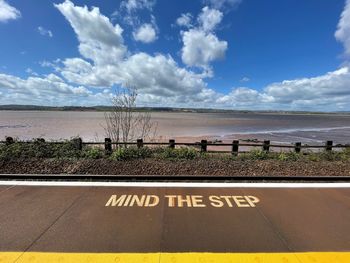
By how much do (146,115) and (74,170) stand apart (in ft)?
21.8

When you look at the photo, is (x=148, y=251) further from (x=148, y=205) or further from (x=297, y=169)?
(x=297, y=169)

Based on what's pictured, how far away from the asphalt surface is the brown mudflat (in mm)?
13

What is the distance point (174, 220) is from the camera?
170 inches

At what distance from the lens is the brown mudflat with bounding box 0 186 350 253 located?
142 inches

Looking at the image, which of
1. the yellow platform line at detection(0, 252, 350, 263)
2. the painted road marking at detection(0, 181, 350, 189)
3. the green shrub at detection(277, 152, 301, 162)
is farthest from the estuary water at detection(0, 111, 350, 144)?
the yellow platform line at detection(0, 252, 350, 263)

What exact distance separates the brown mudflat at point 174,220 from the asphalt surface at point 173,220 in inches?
0.5

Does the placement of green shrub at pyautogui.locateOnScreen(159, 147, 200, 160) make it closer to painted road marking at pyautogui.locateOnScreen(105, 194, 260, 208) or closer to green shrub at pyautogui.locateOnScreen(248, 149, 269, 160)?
green shrub at pyautogui.locateOnScreen(248, 149, 269, 160)

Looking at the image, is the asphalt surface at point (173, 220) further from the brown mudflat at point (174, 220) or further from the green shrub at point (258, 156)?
the green shrub at point (258, 156)

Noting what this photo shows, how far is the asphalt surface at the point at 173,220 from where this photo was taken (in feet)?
11.7

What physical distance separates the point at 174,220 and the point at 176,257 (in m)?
1.04

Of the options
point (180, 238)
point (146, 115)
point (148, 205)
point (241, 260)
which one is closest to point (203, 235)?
point (180, 238)

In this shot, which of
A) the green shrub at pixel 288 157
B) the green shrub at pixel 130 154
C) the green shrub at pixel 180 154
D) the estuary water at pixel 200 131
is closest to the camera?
the green shrub at pixel 130 154

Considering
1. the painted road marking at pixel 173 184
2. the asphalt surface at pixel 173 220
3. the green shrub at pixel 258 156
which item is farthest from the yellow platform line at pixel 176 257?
the green shrub at pixel 258 156

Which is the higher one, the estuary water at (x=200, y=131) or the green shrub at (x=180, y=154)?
the green shrub at (x=180, y=154)
